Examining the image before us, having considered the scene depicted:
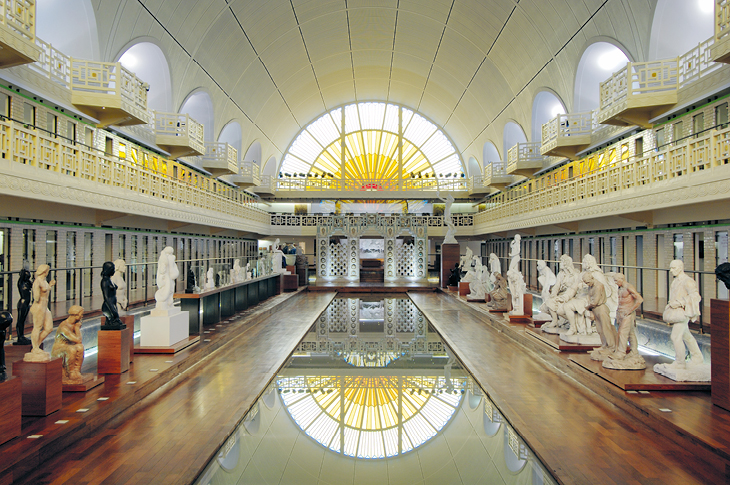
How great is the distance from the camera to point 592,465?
4.02m

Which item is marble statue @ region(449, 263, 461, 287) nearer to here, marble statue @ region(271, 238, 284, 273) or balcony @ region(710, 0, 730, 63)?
marble statue @ region(271, 238, 284, 273)

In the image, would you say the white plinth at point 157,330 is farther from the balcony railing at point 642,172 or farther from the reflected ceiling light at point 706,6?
the reflected ceiling light at point 706,6

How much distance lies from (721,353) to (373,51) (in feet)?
94.7

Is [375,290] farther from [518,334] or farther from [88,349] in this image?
[88,349]

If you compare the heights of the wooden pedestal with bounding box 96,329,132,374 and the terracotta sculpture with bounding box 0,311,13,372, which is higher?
the terracotta sculpture with bounding box 0,311,13,372

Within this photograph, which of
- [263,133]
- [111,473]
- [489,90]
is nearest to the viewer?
[111,473]

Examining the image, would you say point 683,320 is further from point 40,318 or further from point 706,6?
point 706,6

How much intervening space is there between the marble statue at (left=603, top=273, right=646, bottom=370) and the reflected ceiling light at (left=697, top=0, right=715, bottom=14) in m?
10.3

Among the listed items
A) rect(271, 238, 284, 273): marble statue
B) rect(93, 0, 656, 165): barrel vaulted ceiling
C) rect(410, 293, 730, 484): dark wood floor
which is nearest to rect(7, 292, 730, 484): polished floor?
rect(410, 293, 730, 484): dark wood floor

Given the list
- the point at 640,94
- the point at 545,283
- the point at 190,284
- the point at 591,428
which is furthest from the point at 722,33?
the point at 190,284

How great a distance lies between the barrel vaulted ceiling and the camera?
1512 centimetres

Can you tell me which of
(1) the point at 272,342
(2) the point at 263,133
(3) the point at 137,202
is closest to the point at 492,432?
(1) the point at 272,342

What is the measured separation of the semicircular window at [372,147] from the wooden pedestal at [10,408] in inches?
1326

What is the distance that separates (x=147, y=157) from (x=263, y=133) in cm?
1378
